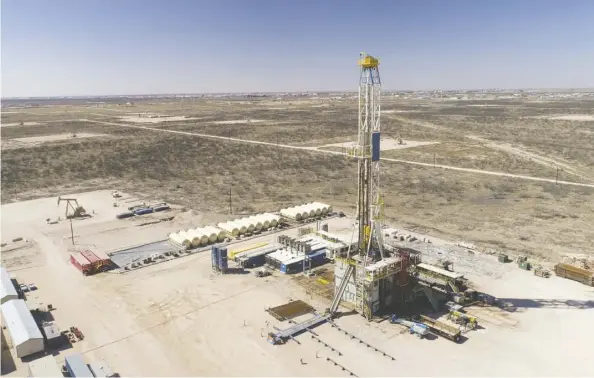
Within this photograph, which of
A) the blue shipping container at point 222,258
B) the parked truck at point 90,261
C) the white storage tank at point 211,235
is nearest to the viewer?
the blue shipping container at point 222,258

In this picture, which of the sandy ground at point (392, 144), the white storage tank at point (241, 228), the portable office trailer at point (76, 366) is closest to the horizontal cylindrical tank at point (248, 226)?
the white storage tank at point (241, 228)

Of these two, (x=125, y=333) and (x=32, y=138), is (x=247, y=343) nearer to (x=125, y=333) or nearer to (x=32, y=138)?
(x=125, y=333)

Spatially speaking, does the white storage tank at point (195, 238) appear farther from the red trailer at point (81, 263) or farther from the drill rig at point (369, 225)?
the drill rig at point (369, 225)

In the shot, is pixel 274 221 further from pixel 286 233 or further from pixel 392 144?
pixel 392 144

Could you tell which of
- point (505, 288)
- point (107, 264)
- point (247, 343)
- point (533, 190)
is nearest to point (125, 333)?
point (247, 343)

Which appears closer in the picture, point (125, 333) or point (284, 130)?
point (125, 333)

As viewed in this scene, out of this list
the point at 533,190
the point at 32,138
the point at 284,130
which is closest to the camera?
the point at 533,190

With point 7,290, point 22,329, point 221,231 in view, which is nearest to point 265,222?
point 221,231
